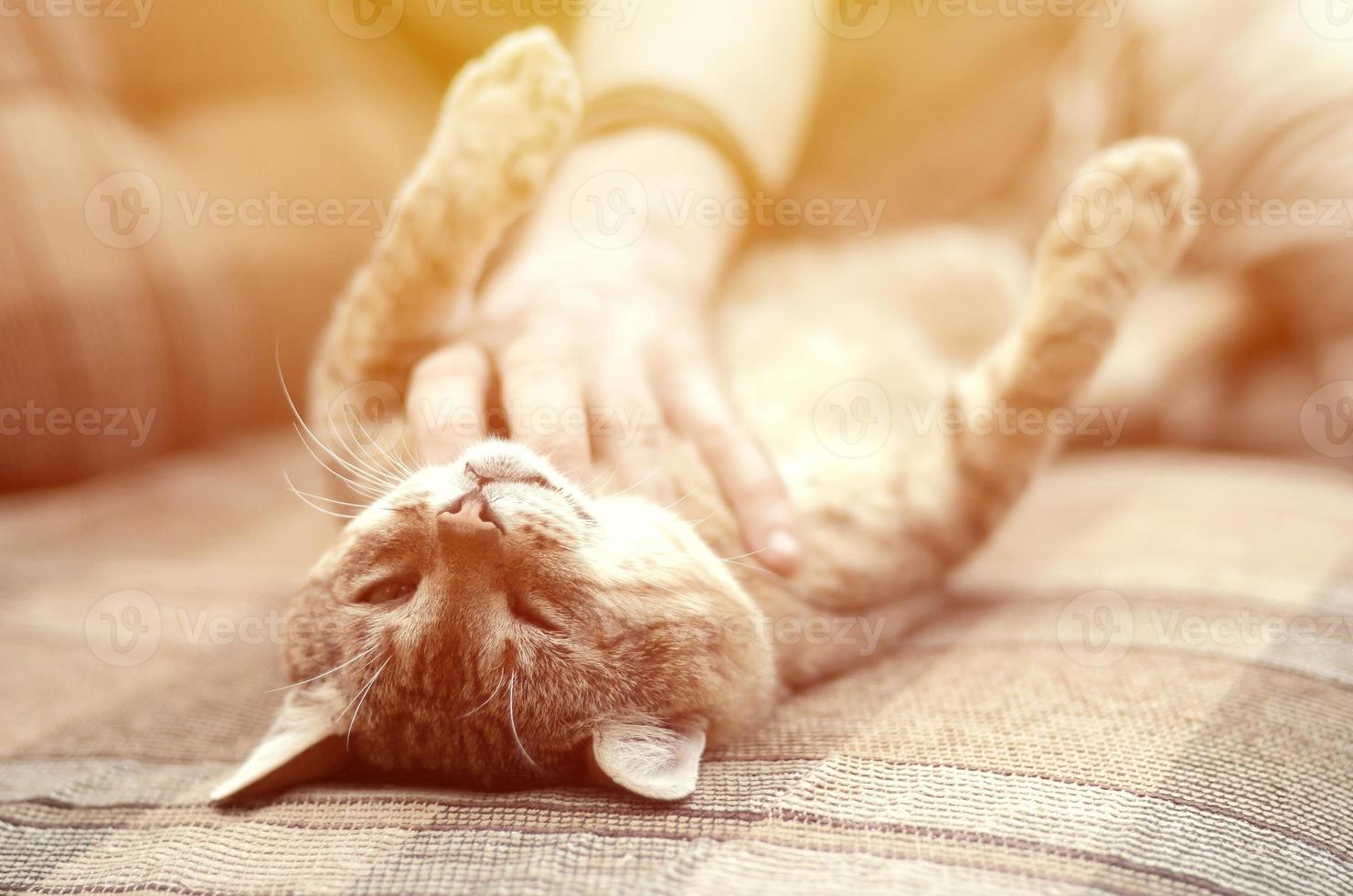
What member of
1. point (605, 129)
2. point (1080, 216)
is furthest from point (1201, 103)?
point (605, 129)

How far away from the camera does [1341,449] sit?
1.60 metres

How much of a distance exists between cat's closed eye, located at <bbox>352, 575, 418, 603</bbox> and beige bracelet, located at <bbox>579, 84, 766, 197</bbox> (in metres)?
0.74

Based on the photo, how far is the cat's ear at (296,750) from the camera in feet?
2.60

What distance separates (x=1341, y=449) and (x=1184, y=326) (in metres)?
0.38

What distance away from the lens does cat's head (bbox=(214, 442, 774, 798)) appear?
2.86ft

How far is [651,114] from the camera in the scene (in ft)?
4.49

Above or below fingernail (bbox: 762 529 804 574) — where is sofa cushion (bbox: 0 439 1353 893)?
below

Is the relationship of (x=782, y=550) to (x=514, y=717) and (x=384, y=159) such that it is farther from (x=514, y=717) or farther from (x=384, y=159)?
(x=384, y=159)

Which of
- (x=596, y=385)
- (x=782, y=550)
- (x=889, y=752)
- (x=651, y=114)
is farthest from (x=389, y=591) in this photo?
(x=651, y=114)

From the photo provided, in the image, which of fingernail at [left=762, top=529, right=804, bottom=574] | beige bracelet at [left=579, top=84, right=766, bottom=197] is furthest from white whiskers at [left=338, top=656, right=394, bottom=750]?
beige bracelet at [left=579, top=84, right=766, bottom=197]

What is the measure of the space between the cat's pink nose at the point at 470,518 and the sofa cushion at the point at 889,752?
25 centimetres

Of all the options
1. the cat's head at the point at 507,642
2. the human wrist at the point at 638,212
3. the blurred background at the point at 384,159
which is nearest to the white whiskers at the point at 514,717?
the cat's head at the point at 507,642

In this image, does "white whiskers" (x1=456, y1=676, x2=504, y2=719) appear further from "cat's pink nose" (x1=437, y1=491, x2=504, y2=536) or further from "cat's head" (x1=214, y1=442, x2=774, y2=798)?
"cat's pink nose" (x1=437, y1=491, x2=504, y2=536)

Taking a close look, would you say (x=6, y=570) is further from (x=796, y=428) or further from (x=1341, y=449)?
(x=1341, y=449)
